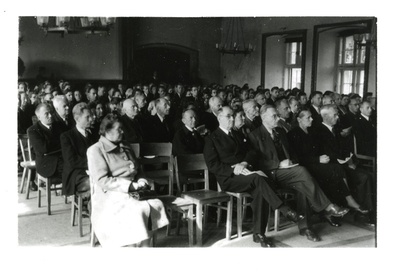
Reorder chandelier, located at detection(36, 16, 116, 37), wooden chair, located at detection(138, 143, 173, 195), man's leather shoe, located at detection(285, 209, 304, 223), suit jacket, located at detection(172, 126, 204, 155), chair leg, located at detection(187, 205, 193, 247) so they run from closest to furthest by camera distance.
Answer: chair leg, located at detection(187, 205, 193, 247), man's leather shoe, located at detection(285, 209, 304, 223), wooden chair, located at detection(138, 143, 173, 195), suit jacket, located at detection(172, 126, 204, 155), chandelier, located at detection(36, 16, 116, 37)

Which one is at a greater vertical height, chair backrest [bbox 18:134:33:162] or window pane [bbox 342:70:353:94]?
window pane [bbox 342:70:353:94]

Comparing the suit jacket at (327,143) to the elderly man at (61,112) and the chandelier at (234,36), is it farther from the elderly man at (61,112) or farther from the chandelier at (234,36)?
the chandelier at (234,36)

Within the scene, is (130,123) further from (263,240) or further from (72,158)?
(263,240)

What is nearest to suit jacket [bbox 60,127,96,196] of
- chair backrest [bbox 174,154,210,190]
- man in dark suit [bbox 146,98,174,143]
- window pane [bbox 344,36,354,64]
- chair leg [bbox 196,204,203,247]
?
chair backrest [bbox 174,154,210,190]

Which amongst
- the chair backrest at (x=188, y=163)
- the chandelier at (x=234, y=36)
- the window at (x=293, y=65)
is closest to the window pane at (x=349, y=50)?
the window at (x=293, y=65)

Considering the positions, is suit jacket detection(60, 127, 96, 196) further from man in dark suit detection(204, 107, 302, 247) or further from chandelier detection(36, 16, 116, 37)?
chandelier detection(36, 16, 116, 37)

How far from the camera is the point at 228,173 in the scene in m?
4.07

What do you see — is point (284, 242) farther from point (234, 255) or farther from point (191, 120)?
point (191, 120)

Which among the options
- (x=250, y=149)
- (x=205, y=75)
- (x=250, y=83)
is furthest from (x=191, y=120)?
(x=205, y=75)

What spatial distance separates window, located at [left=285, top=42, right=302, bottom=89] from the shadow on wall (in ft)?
18.9

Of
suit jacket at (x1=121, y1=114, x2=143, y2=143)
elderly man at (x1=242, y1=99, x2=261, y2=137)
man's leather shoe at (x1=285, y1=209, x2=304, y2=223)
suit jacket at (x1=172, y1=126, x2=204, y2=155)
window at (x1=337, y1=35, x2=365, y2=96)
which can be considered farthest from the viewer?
window at (x1=337, y1=35, x2=365, y2=96)

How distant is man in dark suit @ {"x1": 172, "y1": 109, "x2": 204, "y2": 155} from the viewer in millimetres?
4762

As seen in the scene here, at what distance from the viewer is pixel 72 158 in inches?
161
